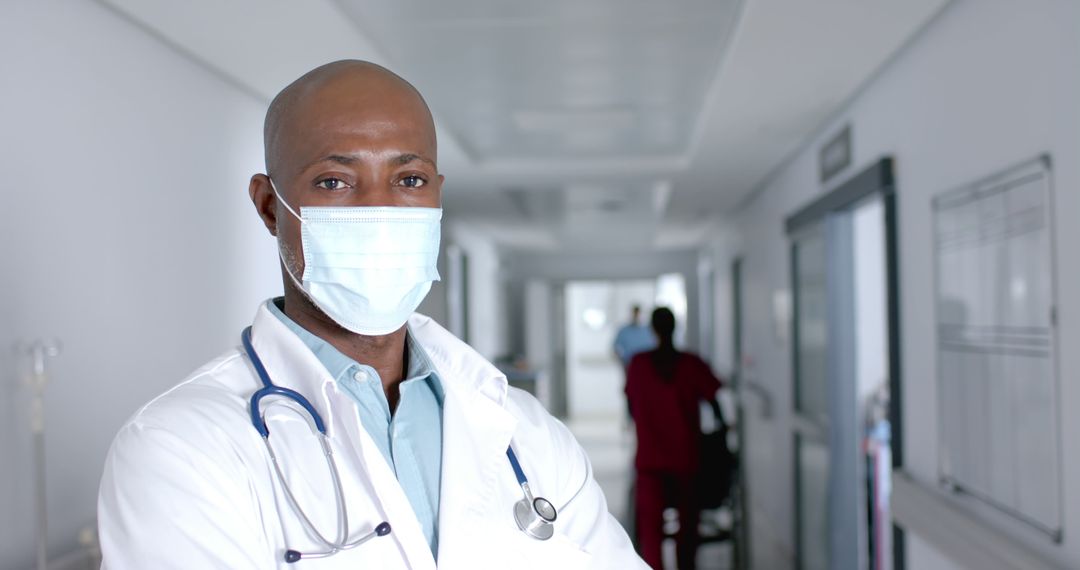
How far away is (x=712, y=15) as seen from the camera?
2.74 m

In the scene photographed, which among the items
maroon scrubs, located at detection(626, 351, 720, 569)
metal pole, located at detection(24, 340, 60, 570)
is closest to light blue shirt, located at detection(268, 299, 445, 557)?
metal pole, located at detection(24, 340, 60, 570)

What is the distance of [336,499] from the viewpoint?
3.32 feet

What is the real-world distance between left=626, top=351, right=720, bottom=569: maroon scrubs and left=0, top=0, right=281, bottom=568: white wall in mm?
1964

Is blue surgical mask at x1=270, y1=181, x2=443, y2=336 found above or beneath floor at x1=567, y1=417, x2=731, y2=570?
above

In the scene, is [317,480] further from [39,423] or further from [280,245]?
[39,423]

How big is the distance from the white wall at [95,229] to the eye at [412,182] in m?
1.22

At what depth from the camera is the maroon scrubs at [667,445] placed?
402 cm

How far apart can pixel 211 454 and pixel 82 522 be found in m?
1.64

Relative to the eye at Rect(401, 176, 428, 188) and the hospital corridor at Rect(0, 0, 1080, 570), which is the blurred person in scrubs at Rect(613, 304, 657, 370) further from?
the eye at Rect(401, 176, 428, 188)

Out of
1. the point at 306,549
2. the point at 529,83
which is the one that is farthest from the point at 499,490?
the point at 529,83

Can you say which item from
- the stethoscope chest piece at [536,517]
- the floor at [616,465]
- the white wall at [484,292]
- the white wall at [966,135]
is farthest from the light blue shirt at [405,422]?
the white wall at [484,292]

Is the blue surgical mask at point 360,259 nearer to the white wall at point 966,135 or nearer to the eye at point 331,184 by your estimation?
the eye at point 331,184

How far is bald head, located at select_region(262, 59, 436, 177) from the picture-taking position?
3.63ft

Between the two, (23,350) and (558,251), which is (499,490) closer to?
(23,350)
